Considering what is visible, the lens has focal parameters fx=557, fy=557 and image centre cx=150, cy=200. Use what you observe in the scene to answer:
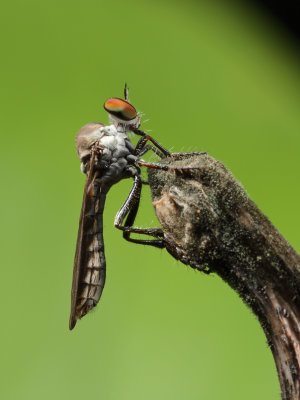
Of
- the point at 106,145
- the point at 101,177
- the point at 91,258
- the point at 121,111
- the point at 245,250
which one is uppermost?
the point at 121,111

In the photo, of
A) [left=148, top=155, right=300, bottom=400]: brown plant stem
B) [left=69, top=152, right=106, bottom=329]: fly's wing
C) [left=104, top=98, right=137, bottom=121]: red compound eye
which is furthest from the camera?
[left=104, top=98, right=137, bottom=121]: red compound eye

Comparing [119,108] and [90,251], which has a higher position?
[119,108]

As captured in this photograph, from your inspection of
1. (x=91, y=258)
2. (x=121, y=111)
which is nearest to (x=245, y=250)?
(x=91, y=258)

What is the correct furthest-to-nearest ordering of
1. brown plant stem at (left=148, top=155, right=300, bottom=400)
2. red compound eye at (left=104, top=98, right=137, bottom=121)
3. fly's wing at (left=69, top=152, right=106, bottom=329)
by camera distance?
red compound eye at (left=104, top=98, right=137, bottom=121)
fly's wing at (left=69, top=152, right=106, bottom=329)
brown plant stem at (left=148, top=155, right=300, bottom=400)

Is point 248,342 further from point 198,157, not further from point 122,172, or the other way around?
point 198,157

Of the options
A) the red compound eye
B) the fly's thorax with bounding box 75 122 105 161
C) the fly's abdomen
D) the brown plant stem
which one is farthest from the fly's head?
the brown plant stem

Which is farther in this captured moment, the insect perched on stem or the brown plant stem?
the insect perched on stem

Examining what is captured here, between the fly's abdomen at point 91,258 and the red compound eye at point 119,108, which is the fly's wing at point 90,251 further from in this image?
the red compound eye at point 119,108

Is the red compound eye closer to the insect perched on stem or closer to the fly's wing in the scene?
the insect perched on stem

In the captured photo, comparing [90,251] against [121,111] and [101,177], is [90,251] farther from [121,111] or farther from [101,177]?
[121,111]
